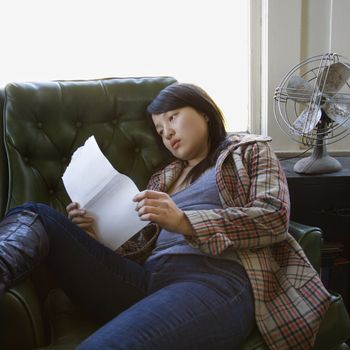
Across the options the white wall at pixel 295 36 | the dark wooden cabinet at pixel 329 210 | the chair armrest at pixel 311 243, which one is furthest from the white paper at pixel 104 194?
the white wall at pixel 295 36

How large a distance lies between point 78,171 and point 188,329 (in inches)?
20.4

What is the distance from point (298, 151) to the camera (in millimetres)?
1860

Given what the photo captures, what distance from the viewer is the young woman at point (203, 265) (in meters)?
0.92

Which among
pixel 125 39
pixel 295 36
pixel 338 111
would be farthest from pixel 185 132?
pixel 295 36

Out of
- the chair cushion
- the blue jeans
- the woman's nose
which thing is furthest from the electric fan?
the chair cushion

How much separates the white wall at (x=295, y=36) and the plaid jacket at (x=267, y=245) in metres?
0.71

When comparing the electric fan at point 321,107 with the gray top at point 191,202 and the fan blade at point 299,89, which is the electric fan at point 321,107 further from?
the gray top at point 191,202

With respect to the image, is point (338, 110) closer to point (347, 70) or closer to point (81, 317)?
point (347, 70)

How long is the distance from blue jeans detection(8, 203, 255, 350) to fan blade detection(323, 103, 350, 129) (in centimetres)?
70

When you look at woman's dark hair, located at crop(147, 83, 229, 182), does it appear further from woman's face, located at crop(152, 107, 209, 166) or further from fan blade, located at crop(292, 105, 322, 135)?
fan blade, located at crop(292, 105, 322, 135)

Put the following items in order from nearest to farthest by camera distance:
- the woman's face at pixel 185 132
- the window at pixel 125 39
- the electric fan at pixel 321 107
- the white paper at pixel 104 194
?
1. the white paper at pixel 104 194
2. the woman's face at pixel 185 132
3. the electric fan at pixel 321 107
4. the window at pixel 125 39

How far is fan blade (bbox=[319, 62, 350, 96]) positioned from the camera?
148cm

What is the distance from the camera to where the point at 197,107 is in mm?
1305

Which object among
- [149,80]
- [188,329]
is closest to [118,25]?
[149,80]
